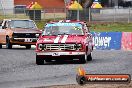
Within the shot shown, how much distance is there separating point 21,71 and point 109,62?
4.54 meters

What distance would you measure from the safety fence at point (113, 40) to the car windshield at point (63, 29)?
9.57 m

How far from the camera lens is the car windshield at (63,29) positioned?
73.3 feet

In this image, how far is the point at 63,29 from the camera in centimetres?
2264

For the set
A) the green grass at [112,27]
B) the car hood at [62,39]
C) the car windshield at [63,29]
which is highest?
the car windshield at [63,29]

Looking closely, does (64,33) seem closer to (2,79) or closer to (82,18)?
(2,79)

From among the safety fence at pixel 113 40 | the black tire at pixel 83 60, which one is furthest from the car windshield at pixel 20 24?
the black tire at pixel 83 60

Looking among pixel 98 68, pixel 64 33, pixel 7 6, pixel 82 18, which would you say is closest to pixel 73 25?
pixel 64 33

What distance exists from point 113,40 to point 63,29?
1036cm

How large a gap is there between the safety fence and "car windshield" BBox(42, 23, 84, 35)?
957cm

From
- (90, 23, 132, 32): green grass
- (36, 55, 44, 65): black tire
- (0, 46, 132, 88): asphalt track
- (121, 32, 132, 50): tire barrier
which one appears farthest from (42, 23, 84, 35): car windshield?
(90, 23, 132, 32): green grass

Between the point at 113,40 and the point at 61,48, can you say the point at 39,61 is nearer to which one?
the point at 61,48

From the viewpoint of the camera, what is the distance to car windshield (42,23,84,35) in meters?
22.3

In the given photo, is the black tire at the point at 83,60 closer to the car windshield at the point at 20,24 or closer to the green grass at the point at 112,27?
the car windshield at the point at 20,24

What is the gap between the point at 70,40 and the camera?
2128 centimetres
